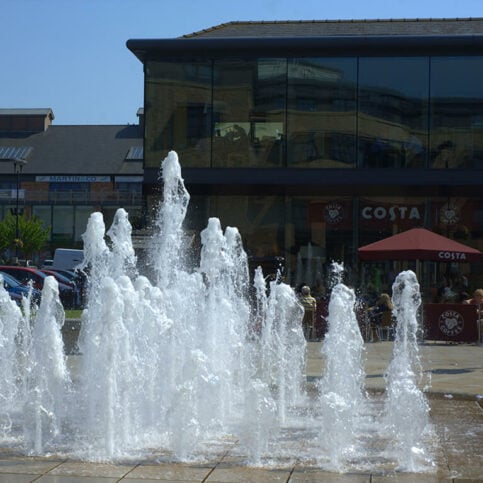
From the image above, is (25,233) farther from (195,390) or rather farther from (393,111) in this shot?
(195,390)

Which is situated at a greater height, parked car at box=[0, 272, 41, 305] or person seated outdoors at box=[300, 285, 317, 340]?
parked car at box=[0, 272, 41, 305]

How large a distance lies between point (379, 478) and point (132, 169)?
6893 centimetres

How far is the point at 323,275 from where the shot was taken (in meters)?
26.8

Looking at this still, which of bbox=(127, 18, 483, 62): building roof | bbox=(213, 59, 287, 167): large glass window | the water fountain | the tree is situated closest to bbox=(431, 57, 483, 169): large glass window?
bbox=(127, 18, 483, 62): building roof

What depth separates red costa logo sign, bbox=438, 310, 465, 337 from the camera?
18.7 metres

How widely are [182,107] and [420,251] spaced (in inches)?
399

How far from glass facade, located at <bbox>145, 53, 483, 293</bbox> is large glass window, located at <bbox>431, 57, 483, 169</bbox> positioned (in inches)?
1.2

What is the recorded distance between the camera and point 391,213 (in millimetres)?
27000

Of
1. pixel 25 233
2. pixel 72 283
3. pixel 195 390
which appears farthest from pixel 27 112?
pixel 195 390

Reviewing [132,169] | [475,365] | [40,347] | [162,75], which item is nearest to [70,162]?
[132,169]

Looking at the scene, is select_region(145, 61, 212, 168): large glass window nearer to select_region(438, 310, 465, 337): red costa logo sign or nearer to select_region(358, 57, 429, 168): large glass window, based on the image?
select_region(358, 57, 429, 168): large glass window

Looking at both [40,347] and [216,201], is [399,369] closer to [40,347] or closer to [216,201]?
[40,347]

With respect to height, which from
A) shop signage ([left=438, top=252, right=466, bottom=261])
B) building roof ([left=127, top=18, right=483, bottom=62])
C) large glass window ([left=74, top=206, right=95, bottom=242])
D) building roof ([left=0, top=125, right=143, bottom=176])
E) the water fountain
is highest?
building roof ([left=0, top=125, right=143, bottom=176])

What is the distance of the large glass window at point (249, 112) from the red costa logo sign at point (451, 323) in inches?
370
